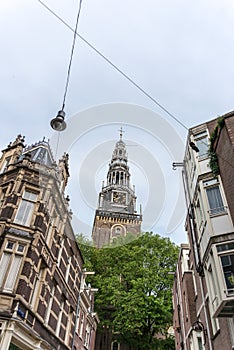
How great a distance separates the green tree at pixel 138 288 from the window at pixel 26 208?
1499cm

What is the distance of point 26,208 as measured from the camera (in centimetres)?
1468

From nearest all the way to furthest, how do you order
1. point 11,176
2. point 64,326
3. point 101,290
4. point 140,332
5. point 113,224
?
point 11,176, point 64,326, point 140,332, point 101,290, point 113,224

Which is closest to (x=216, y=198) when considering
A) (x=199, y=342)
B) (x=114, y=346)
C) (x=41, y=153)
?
(x=199, y=342)

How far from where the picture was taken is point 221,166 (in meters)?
12.6

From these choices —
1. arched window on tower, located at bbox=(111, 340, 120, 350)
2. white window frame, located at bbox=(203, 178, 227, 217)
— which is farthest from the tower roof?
arched window on tower, located at bbox=(111, 340, 120, 350)

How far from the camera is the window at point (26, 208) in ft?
46.5

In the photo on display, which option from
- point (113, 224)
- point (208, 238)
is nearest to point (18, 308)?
point (208, 238)

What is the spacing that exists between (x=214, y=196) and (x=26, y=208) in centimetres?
884

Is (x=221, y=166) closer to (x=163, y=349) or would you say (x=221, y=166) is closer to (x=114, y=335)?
(x=163, y=349)

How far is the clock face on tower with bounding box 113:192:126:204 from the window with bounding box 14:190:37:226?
52154 mm

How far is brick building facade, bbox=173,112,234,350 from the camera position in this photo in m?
10.3

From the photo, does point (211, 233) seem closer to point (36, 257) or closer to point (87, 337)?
point (36, 257)

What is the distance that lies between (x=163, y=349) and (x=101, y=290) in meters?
8.43

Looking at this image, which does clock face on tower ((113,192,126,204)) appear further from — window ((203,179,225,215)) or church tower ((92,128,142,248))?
window ((203,179,225,215))
